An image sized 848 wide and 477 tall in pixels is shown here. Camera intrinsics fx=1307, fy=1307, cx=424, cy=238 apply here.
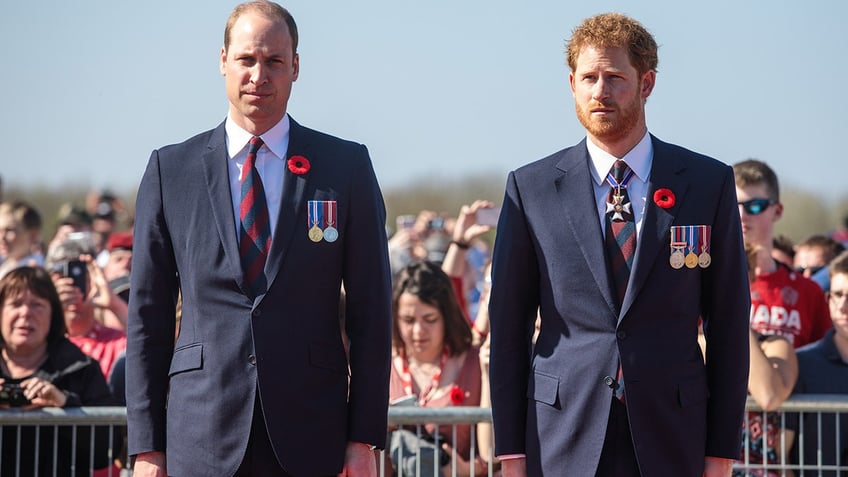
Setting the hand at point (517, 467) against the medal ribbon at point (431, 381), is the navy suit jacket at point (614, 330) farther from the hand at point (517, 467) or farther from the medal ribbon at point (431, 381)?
the medal ribbon at point (431, 381)

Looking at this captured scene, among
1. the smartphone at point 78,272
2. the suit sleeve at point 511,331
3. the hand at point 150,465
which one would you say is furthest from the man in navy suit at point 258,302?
the smartphone at point 78,272

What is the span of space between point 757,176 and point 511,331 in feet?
10.3

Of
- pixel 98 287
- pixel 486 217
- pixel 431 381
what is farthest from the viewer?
pixel 98 287

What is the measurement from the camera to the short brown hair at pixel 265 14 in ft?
13.9

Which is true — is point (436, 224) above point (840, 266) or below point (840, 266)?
above

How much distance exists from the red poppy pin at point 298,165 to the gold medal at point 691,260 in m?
1.27

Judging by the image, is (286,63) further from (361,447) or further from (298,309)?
(361,447)

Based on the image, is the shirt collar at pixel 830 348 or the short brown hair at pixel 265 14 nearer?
the short brown hair at pixel 265 14

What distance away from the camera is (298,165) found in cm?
430

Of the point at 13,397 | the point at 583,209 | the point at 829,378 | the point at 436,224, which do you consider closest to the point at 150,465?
the point at 583,209

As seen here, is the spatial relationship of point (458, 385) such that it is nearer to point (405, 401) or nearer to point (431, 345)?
point (431, 345)

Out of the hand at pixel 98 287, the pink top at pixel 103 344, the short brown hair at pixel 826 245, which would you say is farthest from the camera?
the short brown hair at pixel 826 245

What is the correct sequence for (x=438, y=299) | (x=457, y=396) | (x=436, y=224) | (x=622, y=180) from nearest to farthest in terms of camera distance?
(x=622, y=180)
(x=457, y=396)
(x=438, y=299)
(x=436, y=224)

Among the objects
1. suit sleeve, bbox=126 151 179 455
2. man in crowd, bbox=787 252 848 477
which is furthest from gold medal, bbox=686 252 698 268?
man in crowd, bbox=787 252 848 477
